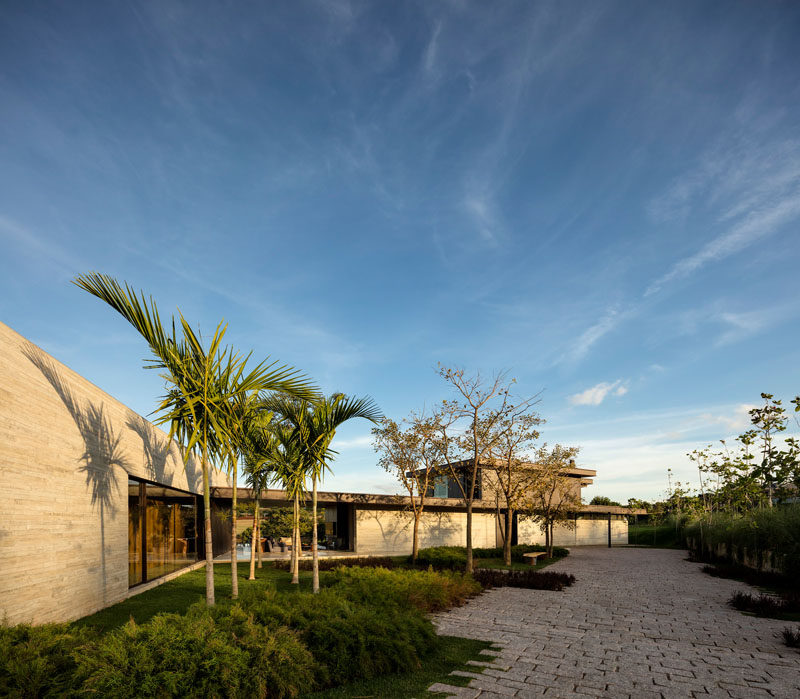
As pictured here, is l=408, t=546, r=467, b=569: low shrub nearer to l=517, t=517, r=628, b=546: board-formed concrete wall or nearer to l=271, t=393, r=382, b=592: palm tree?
l=271, t=393, r=382, b=592: palm tree

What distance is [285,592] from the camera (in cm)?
908

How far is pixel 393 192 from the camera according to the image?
16.1m

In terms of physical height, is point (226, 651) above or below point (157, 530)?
above

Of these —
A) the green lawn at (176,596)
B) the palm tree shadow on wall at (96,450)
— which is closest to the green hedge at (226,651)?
the green lawn at (176,596)

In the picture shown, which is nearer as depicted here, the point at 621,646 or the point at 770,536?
the point at 621,646

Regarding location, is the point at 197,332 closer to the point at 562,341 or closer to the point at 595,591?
the point at 595,591

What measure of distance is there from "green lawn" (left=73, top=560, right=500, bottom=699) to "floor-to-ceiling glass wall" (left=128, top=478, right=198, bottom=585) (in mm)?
580

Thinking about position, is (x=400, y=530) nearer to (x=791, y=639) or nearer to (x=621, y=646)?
(x=621, y=646)

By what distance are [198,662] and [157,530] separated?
10830 mm

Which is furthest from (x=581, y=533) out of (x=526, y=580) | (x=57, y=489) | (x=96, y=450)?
(x=57, y=489)

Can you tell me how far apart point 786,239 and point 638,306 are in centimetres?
552

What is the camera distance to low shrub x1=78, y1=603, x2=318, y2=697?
4.65m

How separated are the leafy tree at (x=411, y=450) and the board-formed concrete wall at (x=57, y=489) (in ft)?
38.7

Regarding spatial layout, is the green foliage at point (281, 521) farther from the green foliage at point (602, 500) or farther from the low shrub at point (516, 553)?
the green foliage at point (602, 500)
